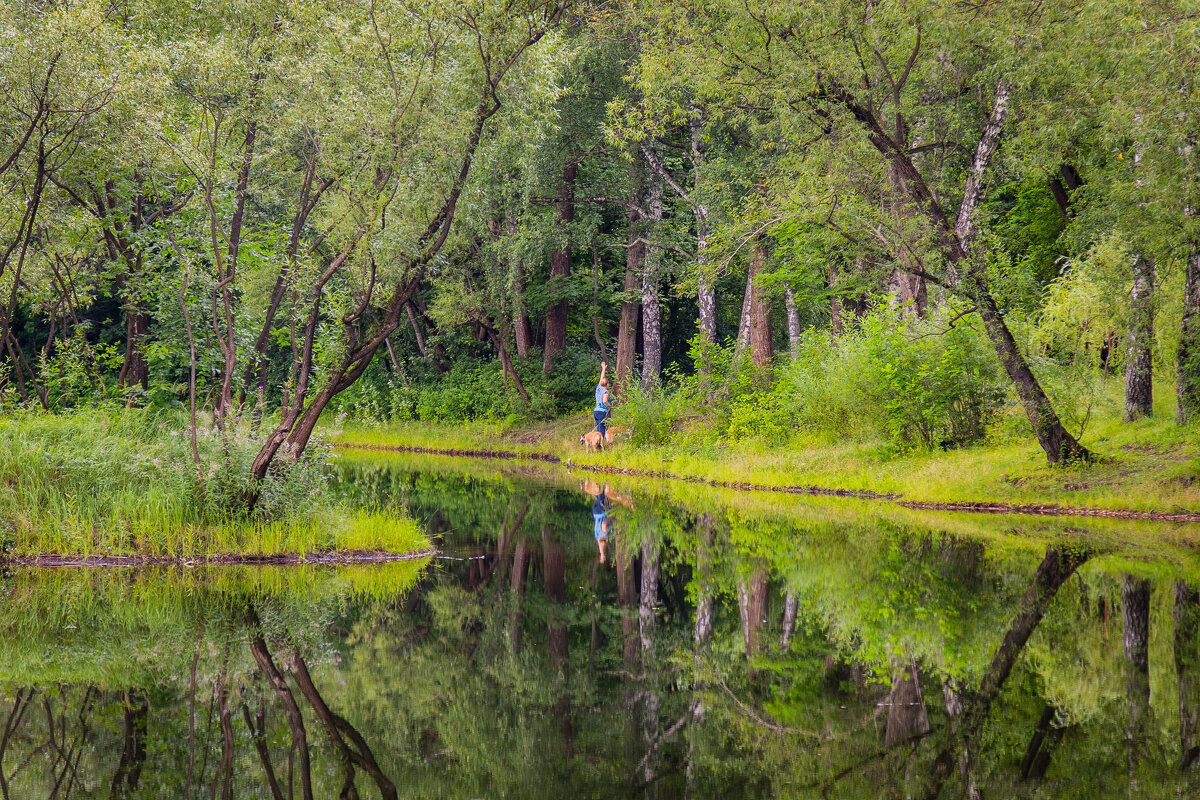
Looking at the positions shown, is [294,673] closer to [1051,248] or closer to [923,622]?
[923,622]

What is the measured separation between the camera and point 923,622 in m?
8.14

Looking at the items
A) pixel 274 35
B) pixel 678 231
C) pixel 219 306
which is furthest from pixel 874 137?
pixel 678 231

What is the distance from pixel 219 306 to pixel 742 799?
14.2 meters

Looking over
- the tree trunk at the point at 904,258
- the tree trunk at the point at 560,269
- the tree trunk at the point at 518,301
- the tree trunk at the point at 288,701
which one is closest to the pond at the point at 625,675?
the tree trunk at the point at 288,701

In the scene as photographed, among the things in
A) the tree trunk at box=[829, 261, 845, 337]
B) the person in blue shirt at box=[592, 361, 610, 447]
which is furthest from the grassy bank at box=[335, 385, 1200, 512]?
the tree trunk at box=[829, 261, 845, 337]

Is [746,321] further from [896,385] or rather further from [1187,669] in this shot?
[1187,669]

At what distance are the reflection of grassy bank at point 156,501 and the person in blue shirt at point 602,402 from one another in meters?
13.4

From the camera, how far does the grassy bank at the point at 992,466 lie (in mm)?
14102

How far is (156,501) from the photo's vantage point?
11297 millimetres

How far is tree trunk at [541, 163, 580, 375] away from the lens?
94.9 feet

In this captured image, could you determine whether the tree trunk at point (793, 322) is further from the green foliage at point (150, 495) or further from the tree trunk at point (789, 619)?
the tree trunk at point (789, 619)

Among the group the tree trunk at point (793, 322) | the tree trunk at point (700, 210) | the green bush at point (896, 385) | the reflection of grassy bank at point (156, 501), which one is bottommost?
the reflection of grassy bank at point (156, 501)

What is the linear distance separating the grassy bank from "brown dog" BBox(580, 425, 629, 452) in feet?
6.84

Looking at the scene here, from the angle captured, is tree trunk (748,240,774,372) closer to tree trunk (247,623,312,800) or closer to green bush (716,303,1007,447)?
green bush (716,303,1007,447)
